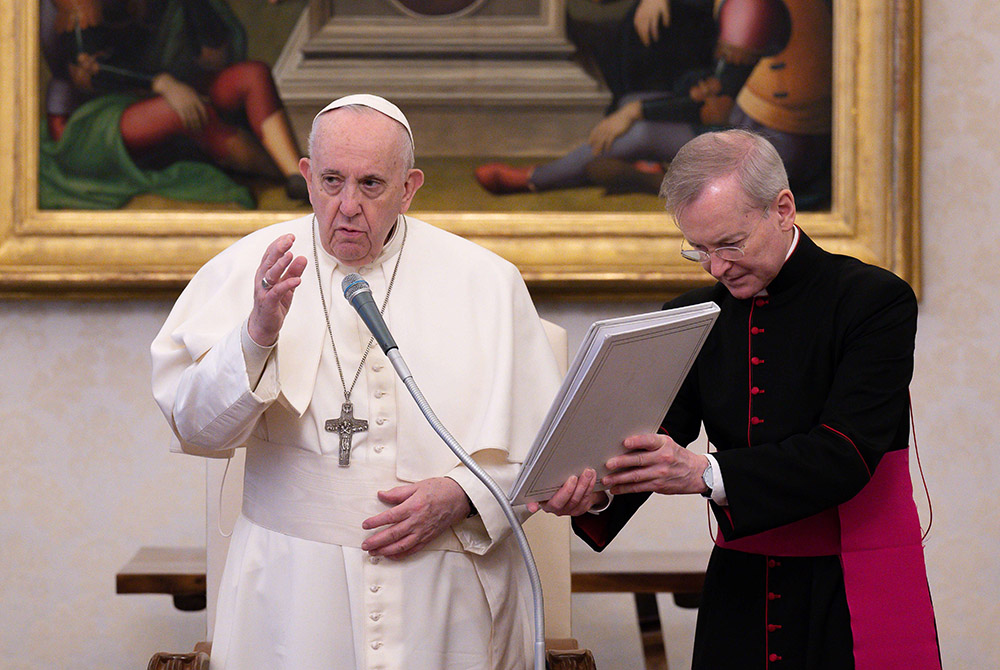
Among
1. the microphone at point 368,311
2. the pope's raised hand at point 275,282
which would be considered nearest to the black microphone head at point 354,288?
the microphone at point 368,311

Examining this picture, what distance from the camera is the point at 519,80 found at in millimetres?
3303

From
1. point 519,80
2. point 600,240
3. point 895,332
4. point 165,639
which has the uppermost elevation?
point 519,80

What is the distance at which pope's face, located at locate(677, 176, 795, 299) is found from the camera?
1.82 m

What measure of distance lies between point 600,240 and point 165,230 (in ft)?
4.42

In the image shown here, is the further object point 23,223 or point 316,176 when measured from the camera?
point 23,223

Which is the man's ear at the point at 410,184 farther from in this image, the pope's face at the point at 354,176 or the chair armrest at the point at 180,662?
the chair armrest at the point at 180,662

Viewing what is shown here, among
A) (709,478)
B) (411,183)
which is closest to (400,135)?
(411,183)

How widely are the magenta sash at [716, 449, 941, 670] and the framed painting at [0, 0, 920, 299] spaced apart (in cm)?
148

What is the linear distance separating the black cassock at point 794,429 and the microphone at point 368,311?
0.66 metres

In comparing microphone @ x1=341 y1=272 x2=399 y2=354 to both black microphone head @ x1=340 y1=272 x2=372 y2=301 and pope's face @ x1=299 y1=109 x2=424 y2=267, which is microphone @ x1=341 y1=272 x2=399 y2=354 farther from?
pope's face @ x1=299 y1=109 x2=424 y2=267

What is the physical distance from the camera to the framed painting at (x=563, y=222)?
10.6 feet

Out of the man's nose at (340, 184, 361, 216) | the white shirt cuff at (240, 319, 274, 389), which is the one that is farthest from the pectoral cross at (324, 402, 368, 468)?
the man's nose at (340, 184, 361, 216)

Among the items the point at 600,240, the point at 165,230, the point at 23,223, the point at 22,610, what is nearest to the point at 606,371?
the point at 600,240

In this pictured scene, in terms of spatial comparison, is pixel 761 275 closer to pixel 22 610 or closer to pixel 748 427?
pixel 748 427
